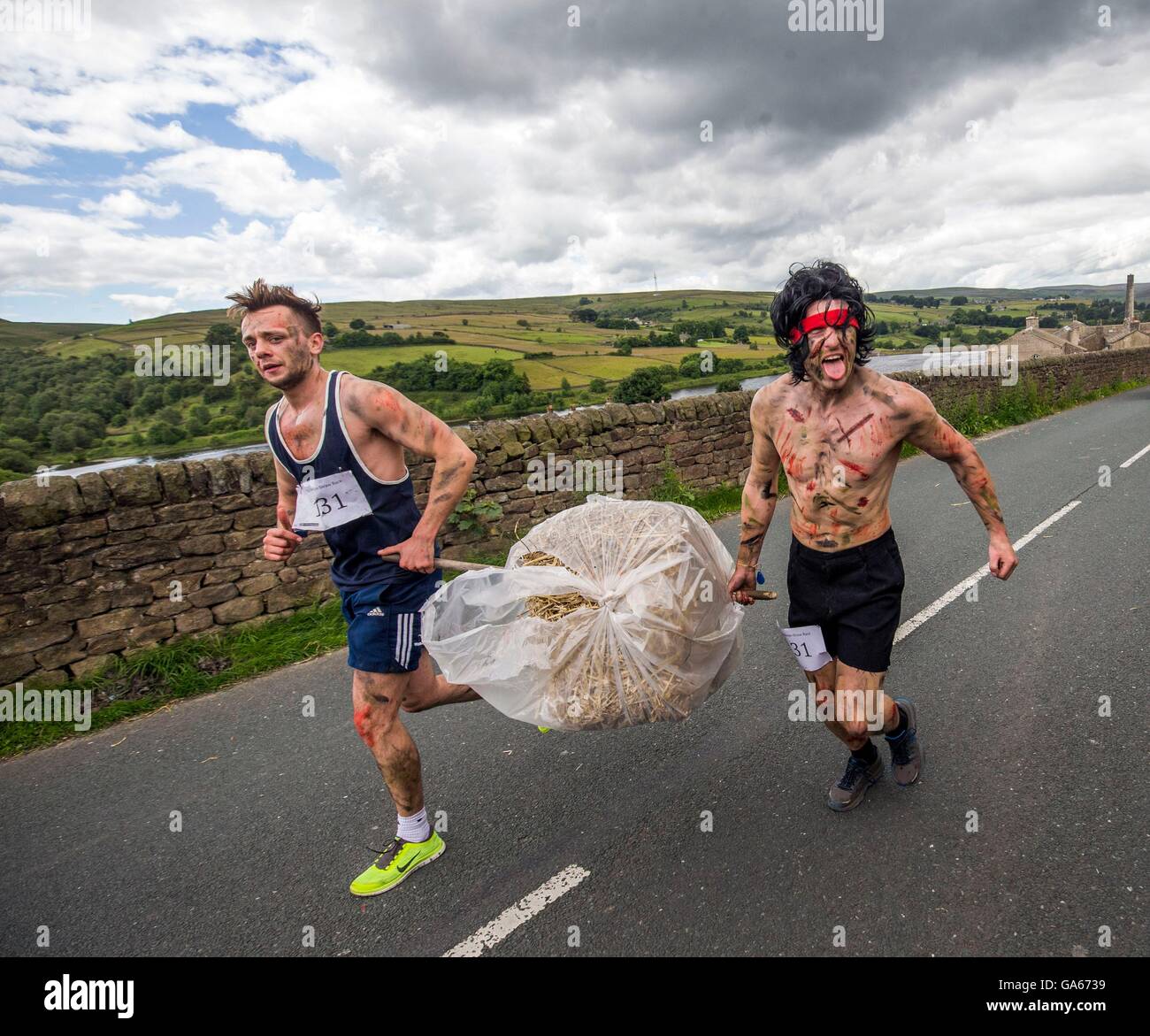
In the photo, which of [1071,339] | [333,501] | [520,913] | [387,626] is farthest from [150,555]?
[1071,339]

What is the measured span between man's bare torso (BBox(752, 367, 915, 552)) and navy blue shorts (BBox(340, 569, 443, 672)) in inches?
63.3

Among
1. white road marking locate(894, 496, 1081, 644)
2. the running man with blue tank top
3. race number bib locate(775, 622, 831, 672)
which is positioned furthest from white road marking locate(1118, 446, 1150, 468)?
the running man with blue tank top

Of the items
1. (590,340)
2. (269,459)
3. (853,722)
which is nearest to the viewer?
(853,722)

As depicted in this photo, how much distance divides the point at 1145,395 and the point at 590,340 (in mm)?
18872

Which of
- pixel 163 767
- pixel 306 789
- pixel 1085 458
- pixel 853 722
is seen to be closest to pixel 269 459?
pixel 163 767

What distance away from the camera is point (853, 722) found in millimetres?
2797

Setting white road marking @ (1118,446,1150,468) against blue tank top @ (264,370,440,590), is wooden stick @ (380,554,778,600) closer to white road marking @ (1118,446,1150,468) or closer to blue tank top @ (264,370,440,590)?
blue tank top @ (264,370,440,590)

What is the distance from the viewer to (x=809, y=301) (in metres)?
2.58

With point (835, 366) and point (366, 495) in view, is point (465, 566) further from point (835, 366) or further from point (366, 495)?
point (835, 366)

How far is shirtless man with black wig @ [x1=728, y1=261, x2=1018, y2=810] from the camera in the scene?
2.62m
